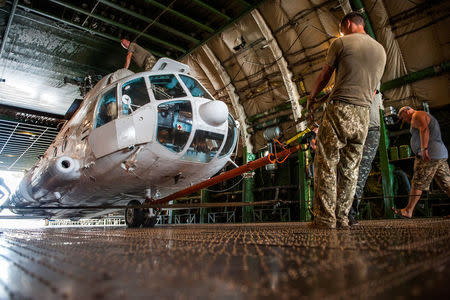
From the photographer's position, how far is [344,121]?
2602 mm

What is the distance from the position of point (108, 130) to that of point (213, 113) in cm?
148

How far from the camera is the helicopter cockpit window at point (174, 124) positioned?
3.80 meters

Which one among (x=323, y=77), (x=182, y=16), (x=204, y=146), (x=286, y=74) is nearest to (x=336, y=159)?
(x=323, y=77)

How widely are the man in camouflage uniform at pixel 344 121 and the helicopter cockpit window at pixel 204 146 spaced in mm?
1738

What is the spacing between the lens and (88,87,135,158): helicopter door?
369 centimetres

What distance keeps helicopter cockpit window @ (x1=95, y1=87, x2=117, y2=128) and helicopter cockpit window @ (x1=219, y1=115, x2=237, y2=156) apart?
5.57ft

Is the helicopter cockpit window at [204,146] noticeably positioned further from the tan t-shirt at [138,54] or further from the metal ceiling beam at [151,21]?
the metal ceiling beam at [151,21]

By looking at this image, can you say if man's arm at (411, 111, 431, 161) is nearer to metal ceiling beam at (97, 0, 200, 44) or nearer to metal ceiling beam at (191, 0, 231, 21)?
metal ceiling beam at (191, 0, 231, 21)

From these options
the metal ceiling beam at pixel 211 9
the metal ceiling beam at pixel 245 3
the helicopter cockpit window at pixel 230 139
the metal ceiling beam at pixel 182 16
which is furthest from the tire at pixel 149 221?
the metal ceiling beam at pixel 245 3

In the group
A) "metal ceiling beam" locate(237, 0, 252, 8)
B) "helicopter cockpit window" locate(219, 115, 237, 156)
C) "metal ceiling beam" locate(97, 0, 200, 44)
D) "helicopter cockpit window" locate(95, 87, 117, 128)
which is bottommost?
"helicopter cockpit window" locate(219, 115, 237, 156)

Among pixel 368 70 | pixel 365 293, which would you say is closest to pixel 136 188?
pixel 368 70

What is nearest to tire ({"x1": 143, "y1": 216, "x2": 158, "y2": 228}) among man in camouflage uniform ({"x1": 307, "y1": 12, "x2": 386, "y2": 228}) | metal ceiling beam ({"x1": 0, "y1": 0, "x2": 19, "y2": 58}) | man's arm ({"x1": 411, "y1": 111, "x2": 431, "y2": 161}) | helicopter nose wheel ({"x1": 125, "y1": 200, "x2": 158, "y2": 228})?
helicopter nose wheel ({"x1": 125, "y1": 200, "x2": 158, "y2": 228})

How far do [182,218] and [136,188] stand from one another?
9100 mm

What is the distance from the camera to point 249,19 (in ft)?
27.5
